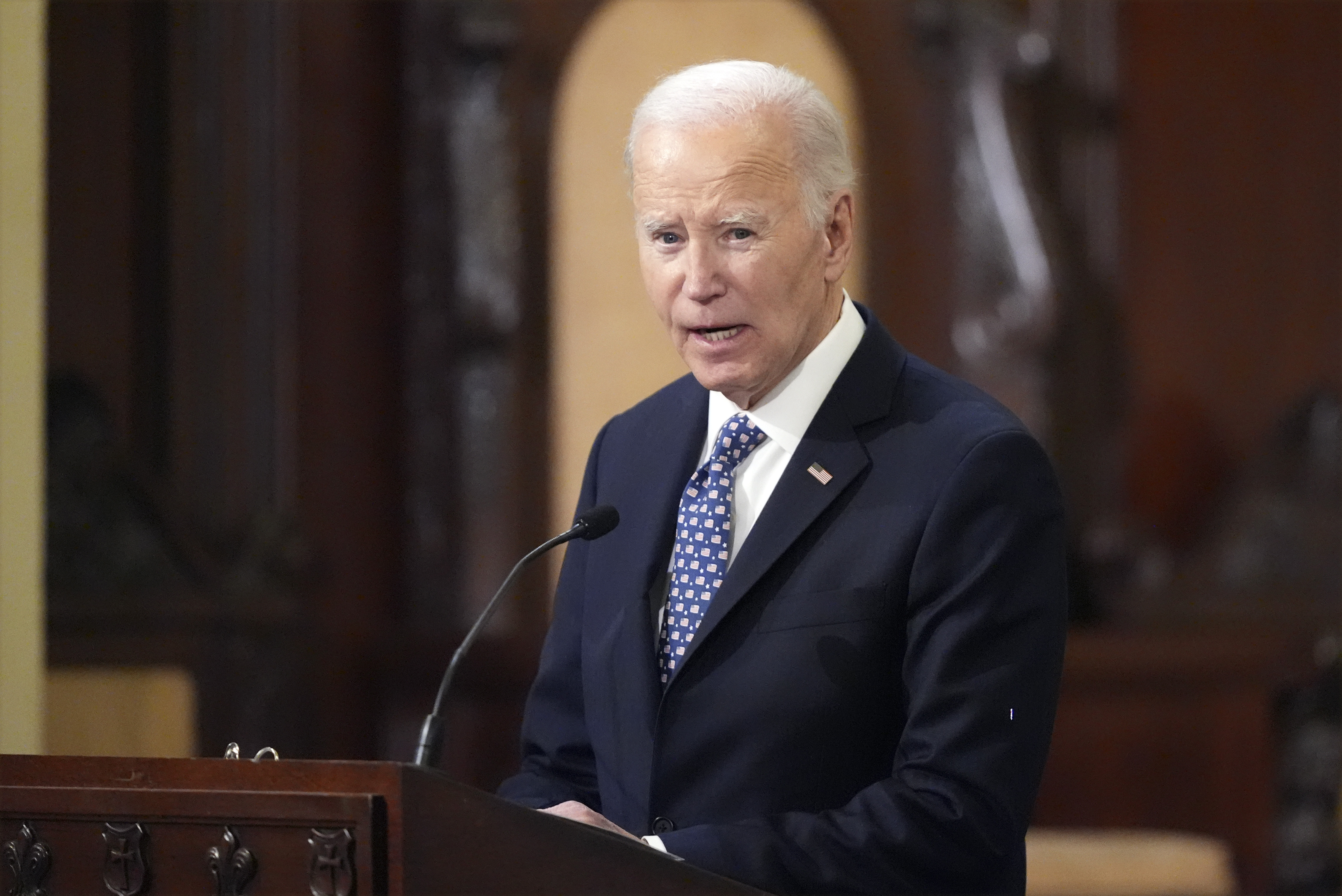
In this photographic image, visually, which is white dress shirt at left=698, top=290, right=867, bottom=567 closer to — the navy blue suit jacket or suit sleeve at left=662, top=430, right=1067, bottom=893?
the navy blue suit jacket

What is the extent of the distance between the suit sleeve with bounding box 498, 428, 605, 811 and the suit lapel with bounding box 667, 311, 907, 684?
0.26 m

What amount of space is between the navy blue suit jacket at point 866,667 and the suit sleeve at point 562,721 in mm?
74

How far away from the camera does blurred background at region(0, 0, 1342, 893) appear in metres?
4.78

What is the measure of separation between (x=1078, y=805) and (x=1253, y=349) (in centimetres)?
142

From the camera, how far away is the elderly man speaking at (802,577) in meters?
1.71

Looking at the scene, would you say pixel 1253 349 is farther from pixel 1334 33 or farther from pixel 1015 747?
pixel 1015 747

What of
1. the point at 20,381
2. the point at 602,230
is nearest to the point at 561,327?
the point at 602,230

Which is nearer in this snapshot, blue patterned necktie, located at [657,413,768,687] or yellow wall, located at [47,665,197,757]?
blue patterned necktie, located at [657,413,768,687]

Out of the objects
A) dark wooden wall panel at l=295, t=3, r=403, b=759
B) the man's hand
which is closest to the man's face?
the man's hand

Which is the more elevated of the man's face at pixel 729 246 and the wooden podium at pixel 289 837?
the man's face at pixel 729 246

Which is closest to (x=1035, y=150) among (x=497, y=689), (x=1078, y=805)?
A: (x=1078, y=805)

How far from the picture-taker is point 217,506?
16.0ft

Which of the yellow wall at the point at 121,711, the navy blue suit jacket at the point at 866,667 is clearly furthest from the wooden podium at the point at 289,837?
the yellow wall at the point at 121,711

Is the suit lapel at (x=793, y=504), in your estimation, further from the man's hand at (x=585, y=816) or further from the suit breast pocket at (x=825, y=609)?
the man's hand at (x=585, y=816)
